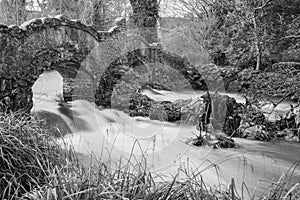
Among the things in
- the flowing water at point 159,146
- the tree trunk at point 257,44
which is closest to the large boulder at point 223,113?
the flowing water at point 159,146

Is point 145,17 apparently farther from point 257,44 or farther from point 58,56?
point 58,56

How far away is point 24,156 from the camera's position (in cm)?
211

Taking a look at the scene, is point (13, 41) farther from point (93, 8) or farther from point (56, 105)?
point (93, 8)

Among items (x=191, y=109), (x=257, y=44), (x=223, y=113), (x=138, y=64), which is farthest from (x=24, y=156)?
(x=138, y=64)

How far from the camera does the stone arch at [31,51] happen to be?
4.34 m

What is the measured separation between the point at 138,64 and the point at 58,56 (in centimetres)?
240

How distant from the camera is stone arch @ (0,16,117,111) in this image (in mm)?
4344

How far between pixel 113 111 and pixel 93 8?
3.04 m

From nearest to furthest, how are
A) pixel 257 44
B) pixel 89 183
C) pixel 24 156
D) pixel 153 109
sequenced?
1. pixel 89 183
2. pixel 24 156
3. pixel 257 44
4. pixel 153 109

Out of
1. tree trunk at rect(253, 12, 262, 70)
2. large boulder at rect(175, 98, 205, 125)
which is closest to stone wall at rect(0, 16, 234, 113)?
large boulder at rect(175, 98, 205, 125)

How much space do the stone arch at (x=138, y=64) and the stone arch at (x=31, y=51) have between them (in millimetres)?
1234

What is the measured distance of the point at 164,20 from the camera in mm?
8898

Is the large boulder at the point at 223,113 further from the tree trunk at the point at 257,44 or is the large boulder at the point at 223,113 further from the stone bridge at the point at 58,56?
the stone bridge at the point at 58,56

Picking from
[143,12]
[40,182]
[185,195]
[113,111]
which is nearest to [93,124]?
[113,111]
